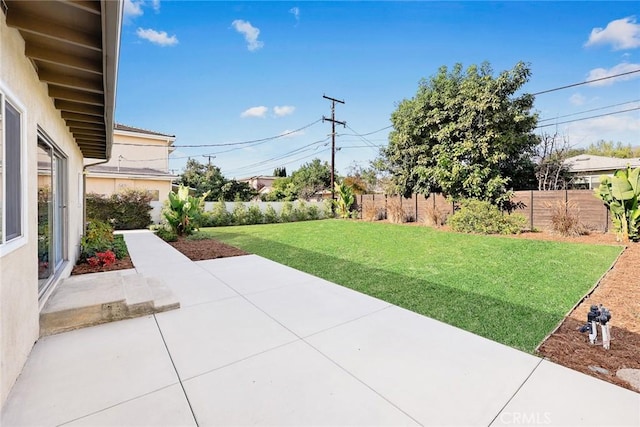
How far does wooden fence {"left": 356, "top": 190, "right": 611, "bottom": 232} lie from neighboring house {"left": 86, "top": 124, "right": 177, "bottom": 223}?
1475 cm

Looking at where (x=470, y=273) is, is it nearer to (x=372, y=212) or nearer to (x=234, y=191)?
(x=372, y=212)

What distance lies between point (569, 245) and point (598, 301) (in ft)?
15.7

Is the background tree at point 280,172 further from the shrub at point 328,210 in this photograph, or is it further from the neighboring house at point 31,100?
the neighboring house at point 31,100

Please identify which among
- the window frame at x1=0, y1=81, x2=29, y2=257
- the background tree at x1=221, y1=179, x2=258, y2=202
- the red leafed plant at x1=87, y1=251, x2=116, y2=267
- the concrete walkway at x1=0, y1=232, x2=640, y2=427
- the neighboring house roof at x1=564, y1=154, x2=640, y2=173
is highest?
the neighboring house roof at x1=564, y1=154, x2=640, y2=173

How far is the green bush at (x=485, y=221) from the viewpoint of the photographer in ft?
35.0

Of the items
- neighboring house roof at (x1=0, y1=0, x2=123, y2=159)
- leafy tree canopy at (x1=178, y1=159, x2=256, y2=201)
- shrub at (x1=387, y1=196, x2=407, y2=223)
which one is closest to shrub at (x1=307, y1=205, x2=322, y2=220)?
shrub at (x1=387, y1=196, x2=407, y2=223)

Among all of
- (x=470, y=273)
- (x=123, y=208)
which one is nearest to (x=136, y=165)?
(x=123, y=208)

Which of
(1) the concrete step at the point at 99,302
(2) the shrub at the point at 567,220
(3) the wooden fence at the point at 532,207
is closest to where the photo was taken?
(1) the concrete step at the point at 99,302

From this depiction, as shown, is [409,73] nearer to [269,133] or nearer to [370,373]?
[269,133]

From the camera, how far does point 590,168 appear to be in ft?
60.2

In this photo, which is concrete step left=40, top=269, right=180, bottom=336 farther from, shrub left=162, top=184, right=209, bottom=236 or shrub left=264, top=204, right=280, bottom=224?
shrub left=264, top=204, right=280, bottom=224

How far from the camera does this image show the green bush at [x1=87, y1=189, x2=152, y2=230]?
538 inches

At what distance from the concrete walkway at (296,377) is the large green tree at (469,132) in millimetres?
11522

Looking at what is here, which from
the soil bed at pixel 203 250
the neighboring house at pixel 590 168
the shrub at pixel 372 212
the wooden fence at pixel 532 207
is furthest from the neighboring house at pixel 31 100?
the neighboring house at pixel 590 168
